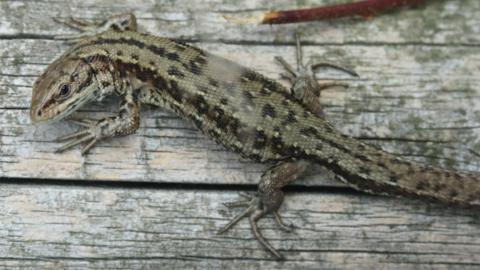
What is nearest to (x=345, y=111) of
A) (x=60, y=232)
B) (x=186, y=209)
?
(x=186, y=209)

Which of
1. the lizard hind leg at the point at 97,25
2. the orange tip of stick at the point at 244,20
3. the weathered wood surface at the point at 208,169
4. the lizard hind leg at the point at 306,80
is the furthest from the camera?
the orange tip of stick at the point at 244,20

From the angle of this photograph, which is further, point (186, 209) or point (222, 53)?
point (222, 53)

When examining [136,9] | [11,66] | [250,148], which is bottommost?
[250,148]

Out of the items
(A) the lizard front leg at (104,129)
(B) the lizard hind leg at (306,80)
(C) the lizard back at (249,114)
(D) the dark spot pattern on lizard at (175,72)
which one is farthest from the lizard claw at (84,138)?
(B) the lizard hind leg at (306,80)

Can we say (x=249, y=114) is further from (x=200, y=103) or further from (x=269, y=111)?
(x=200, y=103)

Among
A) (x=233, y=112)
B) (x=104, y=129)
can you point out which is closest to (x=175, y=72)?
(x=233, y=112)

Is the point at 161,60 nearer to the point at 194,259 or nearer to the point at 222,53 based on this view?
the point at 222,53

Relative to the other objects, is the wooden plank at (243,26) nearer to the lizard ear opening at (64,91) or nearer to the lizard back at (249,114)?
the lizard back at (249,114)
